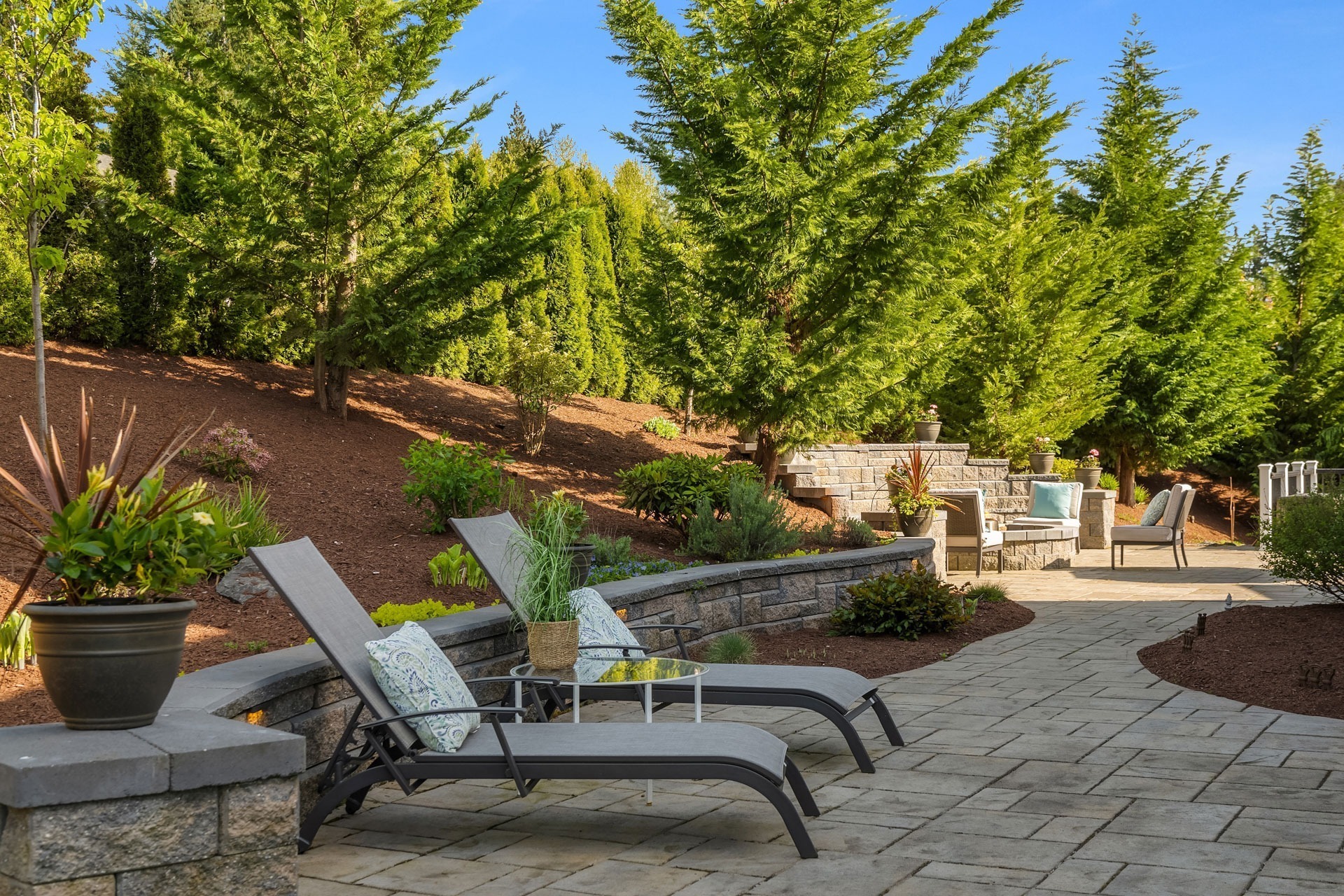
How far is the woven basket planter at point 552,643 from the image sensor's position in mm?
4867

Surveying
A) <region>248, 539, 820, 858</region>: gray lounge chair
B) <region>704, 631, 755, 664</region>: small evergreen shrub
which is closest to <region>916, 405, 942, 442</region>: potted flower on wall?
<region>704, 631, 755, 664</region>: small evergreen shrub

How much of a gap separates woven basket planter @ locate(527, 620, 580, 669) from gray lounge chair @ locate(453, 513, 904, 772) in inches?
9.1

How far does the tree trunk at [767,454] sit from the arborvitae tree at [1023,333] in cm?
572

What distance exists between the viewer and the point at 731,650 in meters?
6.81

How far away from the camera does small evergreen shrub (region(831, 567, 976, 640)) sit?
8.26 meters

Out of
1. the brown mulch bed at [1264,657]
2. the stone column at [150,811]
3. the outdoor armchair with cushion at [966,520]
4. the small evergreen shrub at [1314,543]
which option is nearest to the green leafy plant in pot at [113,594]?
the stone column at [150,811]

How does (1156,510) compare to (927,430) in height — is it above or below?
below

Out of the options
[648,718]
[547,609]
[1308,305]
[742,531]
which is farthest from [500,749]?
[1308,305]

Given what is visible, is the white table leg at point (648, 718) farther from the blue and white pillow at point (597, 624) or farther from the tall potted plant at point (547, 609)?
the blue and white pillow at point (597, 624)

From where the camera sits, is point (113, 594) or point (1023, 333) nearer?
point (113, 594)

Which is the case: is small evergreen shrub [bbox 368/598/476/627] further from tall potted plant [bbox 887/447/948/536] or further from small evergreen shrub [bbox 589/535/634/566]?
tall potted plant [bbox 887/447/948/536]

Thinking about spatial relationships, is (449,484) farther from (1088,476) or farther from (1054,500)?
(1088,476)

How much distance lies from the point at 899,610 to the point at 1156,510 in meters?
7.34

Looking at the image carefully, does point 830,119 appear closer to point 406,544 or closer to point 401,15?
point 401,15
